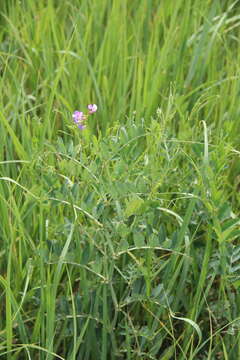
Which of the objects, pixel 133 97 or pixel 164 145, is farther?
pixel 133 97

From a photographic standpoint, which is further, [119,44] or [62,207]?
[119,44]

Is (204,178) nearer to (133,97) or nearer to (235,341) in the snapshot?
(235,341)

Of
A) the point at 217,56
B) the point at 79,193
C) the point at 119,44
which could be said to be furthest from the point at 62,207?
the point at 217,56

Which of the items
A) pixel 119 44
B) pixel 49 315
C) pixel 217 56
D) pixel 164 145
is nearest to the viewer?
pixel 49 315

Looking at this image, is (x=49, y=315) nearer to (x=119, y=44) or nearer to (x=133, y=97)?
(x=133, y=97)

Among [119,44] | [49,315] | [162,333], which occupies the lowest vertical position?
[162,333]

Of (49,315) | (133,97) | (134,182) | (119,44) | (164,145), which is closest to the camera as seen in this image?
(49,315)

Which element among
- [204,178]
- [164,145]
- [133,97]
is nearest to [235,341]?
[204,178]

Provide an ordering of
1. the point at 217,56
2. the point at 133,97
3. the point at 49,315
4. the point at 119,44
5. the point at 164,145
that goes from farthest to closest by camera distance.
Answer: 1. the point at 217,56
2. the point at 119,44
3. the point at 133,97
4. the point at 164,145
5. the point at 49,315

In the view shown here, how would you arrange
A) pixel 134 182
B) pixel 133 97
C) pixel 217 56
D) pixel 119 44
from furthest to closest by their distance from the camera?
pixel 217 56 → pixel 119 44 → pixel 133 97 → pixel 134 182

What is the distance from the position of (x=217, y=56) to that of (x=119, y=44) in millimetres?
364

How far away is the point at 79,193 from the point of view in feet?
5.21

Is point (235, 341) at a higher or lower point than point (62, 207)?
lower

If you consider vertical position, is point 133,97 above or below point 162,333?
above
